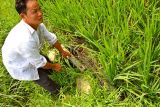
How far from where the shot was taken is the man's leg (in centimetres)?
278

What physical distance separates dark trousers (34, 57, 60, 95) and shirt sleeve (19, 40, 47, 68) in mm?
317

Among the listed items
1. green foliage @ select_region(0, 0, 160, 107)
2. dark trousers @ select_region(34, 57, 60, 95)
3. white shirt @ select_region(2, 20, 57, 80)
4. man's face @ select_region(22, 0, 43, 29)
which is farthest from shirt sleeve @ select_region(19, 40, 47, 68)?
green foliage @ select_region(0, 0, 160, 107)

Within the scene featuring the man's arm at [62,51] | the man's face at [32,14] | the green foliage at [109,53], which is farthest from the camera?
the man's arm at [62,51]

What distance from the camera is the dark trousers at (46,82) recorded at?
2777 millimetres

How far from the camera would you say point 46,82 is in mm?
2787

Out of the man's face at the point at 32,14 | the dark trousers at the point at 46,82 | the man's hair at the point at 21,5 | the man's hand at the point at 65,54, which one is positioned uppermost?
the man's hair at the point at 21,5

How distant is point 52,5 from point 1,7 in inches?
34.7

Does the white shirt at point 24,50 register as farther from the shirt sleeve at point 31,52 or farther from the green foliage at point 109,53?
the green foliage at point 109,53

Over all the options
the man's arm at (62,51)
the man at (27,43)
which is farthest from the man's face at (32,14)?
the man's arm at (62,51)

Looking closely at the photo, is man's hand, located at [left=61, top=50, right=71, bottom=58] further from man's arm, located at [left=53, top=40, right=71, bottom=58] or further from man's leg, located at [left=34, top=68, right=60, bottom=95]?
man's leg, located at [left=34, top=68, right=60, bottom=95]

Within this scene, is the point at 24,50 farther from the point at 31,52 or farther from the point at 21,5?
the point at 21,5

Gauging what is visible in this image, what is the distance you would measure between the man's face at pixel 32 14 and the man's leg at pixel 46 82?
1.82ft

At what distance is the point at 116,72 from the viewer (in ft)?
8.37

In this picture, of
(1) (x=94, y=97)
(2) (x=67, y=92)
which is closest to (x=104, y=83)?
(1) (x=94, y=97)
